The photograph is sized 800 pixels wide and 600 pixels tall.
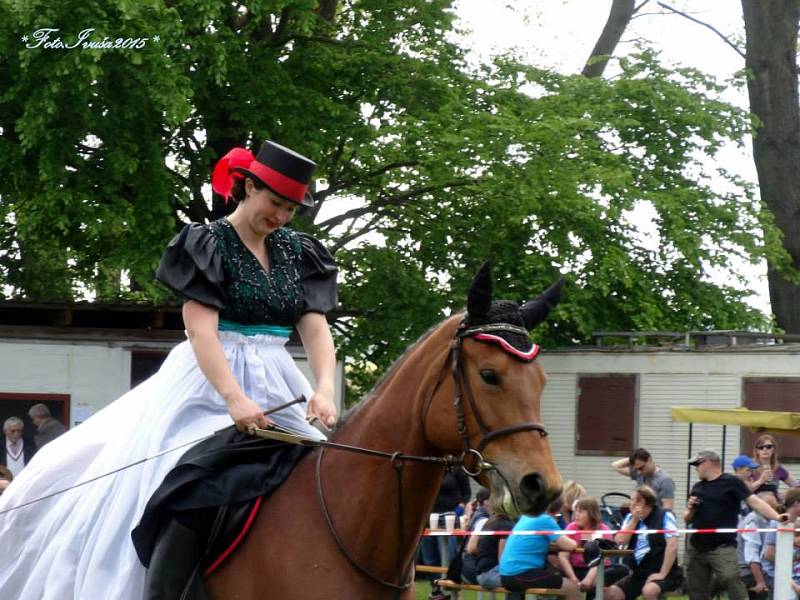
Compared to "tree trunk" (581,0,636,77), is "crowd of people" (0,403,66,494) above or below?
below

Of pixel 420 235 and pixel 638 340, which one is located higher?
pixel 420 235

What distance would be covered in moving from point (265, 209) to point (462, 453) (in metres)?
1.28

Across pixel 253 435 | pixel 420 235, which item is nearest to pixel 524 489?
pixel 253 435

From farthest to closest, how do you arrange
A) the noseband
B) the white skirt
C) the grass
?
the grass → the white skirt → the noseband

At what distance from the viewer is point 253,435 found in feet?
16.4

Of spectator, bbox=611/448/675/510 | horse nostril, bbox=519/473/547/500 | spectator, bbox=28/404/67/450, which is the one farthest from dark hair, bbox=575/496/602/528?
horse nostril, bbox=519/473/547/500

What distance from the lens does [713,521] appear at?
1196cm

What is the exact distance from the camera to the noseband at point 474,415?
448 centimetres

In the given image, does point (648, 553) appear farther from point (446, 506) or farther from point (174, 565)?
point (174, 565)

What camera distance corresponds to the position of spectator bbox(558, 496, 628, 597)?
11.8 m

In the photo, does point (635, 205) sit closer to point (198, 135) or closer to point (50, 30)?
point (198, 135)

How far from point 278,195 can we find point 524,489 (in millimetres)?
1578

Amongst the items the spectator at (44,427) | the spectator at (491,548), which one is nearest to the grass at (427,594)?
the spectator at (491,548)

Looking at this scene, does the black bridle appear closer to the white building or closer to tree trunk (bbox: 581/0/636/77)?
the white building
